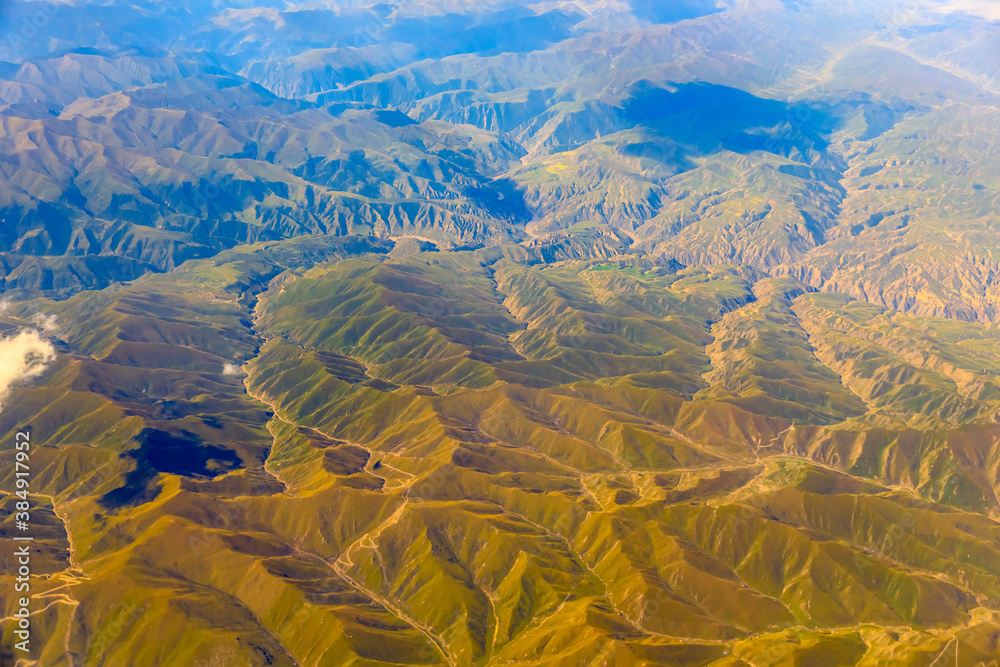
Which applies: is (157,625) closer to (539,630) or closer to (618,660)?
(539,630)

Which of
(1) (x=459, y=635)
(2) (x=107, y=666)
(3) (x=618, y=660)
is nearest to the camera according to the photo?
(3) (x=618, y=660)

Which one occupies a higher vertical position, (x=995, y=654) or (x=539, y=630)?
(x=995, y=654)

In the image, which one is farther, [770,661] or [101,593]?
[101,593]

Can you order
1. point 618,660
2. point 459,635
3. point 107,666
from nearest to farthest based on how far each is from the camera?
1. point 618,660
2. point 107,666
3. point 459,635

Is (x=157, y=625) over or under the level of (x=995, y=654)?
under

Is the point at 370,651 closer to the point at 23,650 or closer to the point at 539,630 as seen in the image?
the point at 539,630

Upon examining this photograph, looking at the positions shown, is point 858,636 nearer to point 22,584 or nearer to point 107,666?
point 107,666

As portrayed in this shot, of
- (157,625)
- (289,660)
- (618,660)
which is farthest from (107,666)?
(618,660)

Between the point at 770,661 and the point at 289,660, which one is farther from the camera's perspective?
the point at 289,660

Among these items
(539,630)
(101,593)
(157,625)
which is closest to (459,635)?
(539,630)
